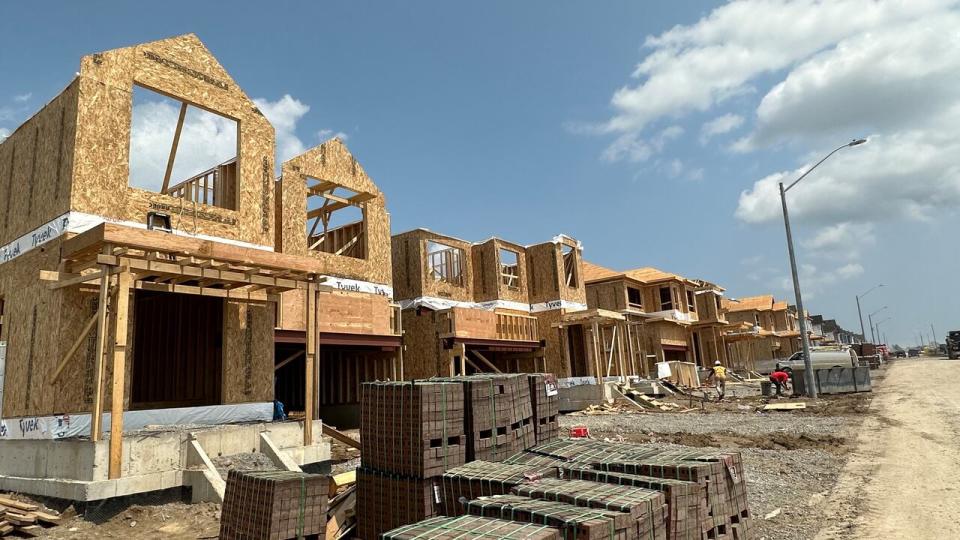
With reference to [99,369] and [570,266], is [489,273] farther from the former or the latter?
[99,369]

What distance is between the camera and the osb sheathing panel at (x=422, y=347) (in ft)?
77.9

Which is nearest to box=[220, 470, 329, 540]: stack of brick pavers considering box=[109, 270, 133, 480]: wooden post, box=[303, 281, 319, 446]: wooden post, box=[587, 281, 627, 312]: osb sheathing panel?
box=[109, 270, 133, 480]: wooden post

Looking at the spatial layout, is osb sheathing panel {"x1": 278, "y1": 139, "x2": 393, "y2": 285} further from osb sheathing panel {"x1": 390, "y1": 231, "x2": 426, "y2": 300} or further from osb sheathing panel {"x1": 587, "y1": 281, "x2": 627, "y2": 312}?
osb sheathing panel {"x1": 587, "y1": 281, "x2": 627, "y2": 312}

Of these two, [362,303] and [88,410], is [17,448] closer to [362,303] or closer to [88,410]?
[88,410]

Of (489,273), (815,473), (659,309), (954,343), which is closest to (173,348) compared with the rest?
(489,273)

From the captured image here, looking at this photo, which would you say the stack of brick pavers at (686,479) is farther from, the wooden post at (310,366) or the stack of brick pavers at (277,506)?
the wooden post at (310,366)

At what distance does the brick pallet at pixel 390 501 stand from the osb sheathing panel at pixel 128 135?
844cm

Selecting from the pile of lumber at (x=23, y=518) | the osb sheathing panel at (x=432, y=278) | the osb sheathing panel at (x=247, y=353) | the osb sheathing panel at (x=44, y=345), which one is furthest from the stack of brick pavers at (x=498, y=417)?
the osb sheathing panel at (x=432, y=278)

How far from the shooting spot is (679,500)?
5.83 metres

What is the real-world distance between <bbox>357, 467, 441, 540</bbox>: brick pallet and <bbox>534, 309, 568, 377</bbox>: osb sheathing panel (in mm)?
21470

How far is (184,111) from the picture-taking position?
1469 cm

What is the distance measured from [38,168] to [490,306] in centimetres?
1950

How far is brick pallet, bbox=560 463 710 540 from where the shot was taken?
5.77 m

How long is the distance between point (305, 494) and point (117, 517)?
4729 millimetres
